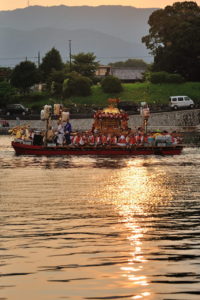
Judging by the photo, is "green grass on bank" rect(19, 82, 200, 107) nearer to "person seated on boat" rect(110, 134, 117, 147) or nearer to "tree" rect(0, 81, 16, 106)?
"tree" rect(0, 81, 16, 106)

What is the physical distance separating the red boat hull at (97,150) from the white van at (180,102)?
229 feet

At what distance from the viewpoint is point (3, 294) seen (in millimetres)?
22922

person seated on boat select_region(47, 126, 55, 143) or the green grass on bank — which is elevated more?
the green grass on bank

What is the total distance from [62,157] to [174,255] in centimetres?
5375

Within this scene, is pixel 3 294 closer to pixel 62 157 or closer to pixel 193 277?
pixel 193 277

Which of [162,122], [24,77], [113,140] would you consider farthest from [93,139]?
[24,77]

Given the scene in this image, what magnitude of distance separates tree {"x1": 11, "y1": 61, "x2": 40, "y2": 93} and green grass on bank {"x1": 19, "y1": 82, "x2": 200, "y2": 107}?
28.2 ft

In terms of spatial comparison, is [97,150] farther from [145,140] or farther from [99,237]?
[99,237]

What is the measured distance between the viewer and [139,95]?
163500 millimetres

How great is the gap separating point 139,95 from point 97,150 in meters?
82.3

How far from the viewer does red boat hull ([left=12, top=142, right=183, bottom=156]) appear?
269 ft

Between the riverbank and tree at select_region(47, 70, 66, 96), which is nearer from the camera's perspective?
the riverbank

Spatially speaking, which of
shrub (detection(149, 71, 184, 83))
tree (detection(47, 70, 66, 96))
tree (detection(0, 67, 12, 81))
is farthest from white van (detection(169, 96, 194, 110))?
tree (detection(0, 67, 12, 81))

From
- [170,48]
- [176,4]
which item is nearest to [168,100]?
[170,48]
